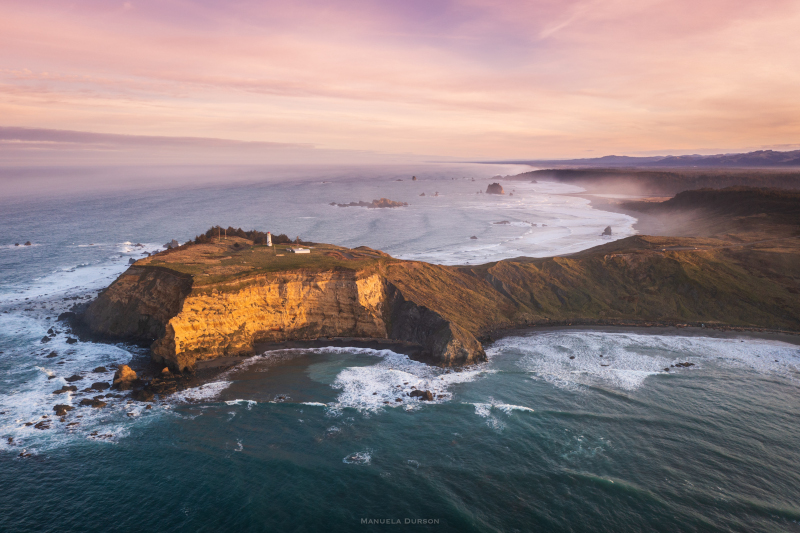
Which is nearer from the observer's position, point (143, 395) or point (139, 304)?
point (143, 395)

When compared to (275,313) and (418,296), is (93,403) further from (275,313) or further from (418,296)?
(418,296)

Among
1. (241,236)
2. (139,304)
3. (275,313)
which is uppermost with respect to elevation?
(241,236)

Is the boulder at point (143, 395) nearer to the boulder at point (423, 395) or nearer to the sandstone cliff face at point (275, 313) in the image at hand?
the sandstone cliff face at point (275, 313)

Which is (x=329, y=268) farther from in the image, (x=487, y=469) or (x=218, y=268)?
(x=487, y=469)

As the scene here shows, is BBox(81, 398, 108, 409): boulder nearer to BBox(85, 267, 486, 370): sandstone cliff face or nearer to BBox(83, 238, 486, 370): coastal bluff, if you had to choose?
BBox(83, 238, 486, 370): coastal bluff

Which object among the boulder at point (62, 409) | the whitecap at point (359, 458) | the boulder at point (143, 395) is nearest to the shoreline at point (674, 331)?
the whitecap at point (359, 458)

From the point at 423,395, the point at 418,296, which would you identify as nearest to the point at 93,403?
the point at 423,395

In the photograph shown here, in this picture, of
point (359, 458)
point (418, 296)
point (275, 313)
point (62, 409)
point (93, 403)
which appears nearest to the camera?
point (359, 458)
